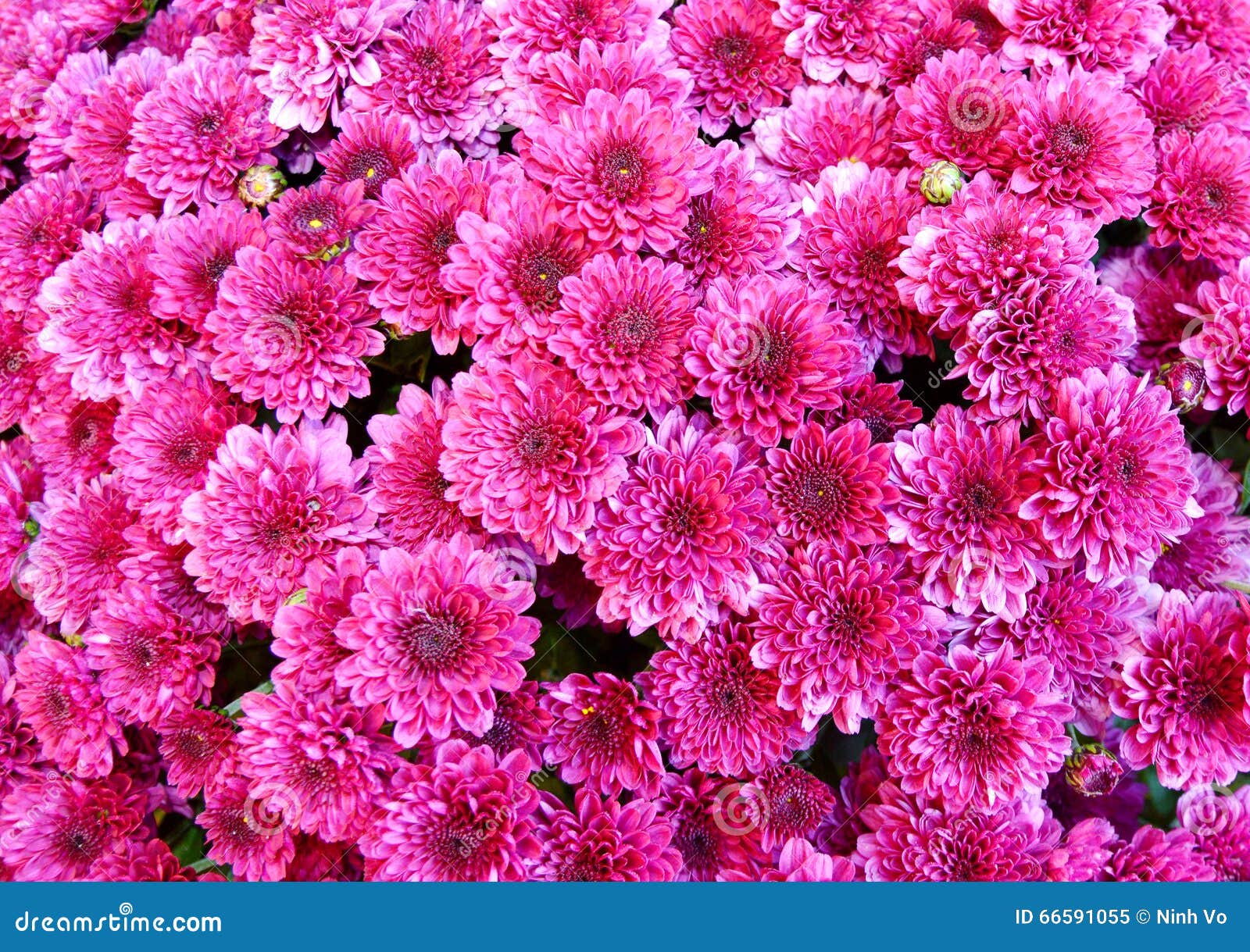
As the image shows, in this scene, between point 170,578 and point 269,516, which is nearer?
point 269,516

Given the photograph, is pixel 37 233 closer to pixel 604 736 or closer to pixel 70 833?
pixel 70 833

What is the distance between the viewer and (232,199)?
61.3 inches

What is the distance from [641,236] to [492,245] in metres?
0.22

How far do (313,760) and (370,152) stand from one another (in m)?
0.97

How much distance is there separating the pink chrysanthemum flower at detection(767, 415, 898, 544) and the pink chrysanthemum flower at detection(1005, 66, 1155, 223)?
514 mm

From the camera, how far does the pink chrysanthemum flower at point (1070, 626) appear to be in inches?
52.9

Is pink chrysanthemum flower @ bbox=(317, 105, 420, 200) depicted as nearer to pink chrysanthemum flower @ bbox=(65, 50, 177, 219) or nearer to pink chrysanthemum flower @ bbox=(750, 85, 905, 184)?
pink chrysanthemum flower @ bbox=(65, 50, 177, 219)

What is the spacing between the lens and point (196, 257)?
4.83 feet

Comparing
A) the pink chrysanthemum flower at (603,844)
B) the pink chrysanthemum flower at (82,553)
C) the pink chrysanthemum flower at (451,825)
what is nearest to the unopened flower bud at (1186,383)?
the pink chrysanthemum flower at (603,844)

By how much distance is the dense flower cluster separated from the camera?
1271 millimetres

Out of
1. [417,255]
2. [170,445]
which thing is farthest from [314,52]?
[170,445]

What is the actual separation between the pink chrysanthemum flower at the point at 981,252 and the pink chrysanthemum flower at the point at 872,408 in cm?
13

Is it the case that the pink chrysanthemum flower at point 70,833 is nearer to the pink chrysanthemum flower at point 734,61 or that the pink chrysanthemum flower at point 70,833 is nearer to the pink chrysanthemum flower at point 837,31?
the pink chrysanthemum flower at point 734,61

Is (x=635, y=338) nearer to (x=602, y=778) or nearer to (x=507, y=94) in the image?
(x=507, y=94)
